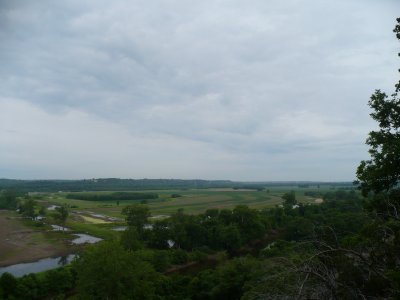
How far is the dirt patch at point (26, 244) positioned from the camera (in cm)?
4056

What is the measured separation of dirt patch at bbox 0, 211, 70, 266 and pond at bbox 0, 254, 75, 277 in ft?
5.06

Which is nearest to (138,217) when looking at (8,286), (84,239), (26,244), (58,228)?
(84,239)

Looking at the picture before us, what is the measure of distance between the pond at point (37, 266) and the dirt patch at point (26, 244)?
1.54m

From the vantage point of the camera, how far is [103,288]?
20.7 meters

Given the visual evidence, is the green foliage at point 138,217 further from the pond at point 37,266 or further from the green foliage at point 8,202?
the green foliage at point 8,202

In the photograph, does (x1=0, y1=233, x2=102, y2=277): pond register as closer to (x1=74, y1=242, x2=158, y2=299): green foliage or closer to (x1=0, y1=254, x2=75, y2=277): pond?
(x1=0, y1=254, x2=75, y2=277): pond

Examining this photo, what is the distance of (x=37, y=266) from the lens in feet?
120

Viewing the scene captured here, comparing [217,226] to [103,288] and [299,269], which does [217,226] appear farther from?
[299,269]

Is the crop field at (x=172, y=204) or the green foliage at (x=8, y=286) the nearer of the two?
the green foliage at (x=8, y=286)

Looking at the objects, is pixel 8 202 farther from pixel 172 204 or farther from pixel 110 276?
pixel 110 276

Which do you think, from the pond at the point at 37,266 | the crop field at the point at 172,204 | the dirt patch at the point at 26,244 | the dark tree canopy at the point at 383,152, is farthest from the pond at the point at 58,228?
the dark tree canopy at the point at 383,152

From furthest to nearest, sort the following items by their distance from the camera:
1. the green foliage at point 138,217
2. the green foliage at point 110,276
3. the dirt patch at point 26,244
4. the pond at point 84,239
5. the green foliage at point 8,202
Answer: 1. the green foliage at point 8,202
2. the pond at point 84,239
3. the green foliage at point 138,217
4. the dirt patch at point 26,244
5. the green foliage at point 110,276

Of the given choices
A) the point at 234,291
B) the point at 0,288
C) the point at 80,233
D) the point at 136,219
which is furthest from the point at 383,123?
the point at 80,233

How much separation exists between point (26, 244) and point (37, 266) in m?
12.6
